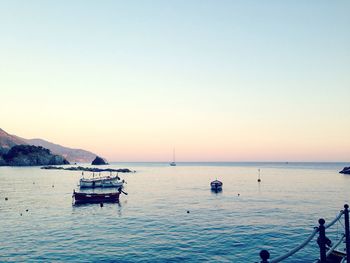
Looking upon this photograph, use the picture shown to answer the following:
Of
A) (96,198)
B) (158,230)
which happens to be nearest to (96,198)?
(96,198)

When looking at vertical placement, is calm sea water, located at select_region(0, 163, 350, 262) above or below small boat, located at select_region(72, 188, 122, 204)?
below

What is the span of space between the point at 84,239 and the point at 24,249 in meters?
6.48

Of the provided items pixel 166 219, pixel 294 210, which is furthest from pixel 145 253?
pixel 294 210

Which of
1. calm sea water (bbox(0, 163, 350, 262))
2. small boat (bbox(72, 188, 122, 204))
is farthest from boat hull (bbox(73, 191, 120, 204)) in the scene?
calm sea water (bbox(0, 163, 350, 262))

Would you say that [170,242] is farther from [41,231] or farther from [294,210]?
[294,210]

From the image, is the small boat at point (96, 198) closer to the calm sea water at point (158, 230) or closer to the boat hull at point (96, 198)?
the boat hull at point (96, 198)

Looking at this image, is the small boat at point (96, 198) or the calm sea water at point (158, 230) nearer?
the calm sea water at point (158, 230)

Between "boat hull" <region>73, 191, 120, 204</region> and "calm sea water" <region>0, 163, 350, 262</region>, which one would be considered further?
"boat hull" <region>73, 191, 120, 204</region>

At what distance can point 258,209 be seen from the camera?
55.7 m

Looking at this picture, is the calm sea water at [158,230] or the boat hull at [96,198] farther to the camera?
the boat hull at [96,198]

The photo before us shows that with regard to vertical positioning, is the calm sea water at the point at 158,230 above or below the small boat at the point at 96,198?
below

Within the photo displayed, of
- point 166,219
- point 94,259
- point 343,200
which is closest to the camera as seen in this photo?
point 94,259

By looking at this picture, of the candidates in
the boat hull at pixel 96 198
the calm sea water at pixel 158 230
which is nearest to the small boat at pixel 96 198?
the boat hull at pixel 96 198

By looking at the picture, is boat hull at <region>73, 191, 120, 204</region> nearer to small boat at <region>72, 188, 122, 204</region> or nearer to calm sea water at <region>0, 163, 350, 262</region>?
small boat at <region>72, 188, 122, 204</region>
